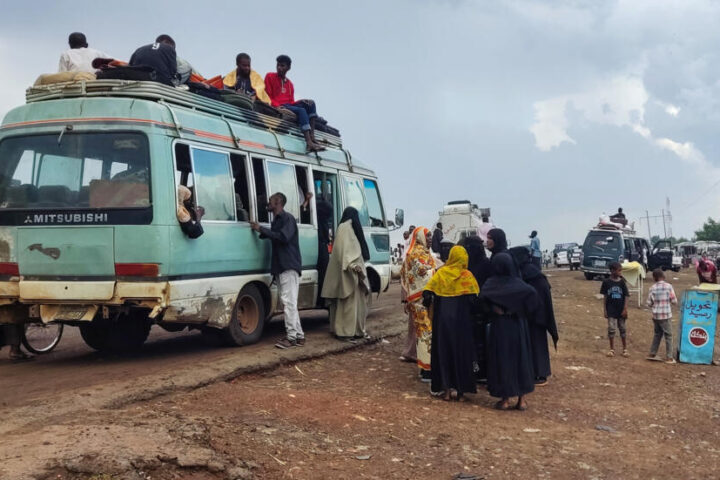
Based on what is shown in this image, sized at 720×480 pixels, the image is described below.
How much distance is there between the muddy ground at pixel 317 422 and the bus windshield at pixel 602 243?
17.1m

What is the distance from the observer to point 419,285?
748 cm

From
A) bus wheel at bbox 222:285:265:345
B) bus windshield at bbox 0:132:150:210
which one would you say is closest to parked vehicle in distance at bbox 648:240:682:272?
bus wheel at bbox 222:285:265:345

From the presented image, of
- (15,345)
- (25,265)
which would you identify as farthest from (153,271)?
(15,345)

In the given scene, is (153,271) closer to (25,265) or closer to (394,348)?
(25,265)

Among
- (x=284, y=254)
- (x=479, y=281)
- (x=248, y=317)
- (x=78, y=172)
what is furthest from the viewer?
(x=248, y=317)

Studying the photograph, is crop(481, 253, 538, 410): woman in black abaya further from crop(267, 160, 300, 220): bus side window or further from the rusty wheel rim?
crop(267, 160, 300, 220): bus side window

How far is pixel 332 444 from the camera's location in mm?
4902

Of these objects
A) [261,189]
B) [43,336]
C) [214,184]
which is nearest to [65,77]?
[214,184]

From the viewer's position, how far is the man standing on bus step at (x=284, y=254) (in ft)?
26.0

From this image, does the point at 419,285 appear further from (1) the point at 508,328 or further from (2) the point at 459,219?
(2) the point at 459,219

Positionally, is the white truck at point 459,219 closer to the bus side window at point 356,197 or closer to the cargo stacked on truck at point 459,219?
the cargo stacked on truck at point 459,219

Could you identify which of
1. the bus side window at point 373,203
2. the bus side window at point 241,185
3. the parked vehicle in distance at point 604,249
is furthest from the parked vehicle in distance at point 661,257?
the bus side window at point 241,185

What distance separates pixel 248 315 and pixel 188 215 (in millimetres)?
1862

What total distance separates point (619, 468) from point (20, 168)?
6305 mm
